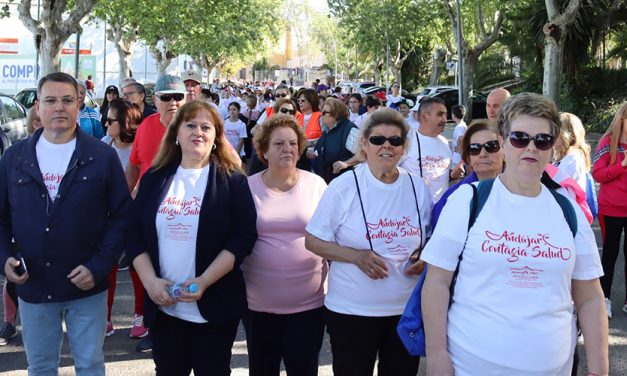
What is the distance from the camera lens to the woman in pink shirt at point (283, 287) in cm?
369

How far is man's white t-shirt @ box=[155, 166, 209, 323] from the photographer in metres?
3.35

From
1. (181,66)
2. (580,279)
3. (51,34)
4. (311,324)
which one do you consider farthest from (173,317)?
(181,66)

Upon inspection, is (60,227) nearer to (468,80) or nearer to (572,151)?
(572,151)

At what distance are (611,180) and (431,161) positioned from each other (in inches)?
61.7

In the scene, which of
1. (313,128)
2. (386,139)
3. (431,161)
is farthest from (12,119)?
(386,139)

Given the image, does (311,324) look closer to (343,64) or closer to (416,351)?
(416,351)

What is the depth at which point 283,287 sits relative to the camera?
368 cm

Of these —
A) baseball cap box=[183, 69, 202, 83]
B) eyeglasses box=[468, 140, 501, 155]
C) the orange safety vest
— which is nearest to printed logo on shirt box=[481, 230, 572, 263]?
eyeglasses box=[468, 140, 501, 155]

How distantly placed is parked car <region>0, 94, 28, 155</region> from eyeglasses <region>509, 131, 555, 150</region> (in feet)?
39.7

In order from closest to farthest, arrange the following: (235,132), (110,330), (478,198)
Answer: (478,198) → (110,330) → (235,132)

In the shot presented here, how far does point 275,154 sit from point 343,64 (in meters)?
97.2

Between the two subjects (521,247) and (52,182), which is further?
(52,182)

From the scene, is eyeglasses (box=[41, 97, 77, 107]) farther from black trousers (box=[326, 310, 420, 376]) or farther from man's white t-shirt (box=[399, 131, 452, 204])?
man's white t-shirt (box=[399, 131, 452, 204])

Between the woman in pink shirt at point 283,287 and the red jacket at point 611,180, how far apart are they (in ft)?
10.7
